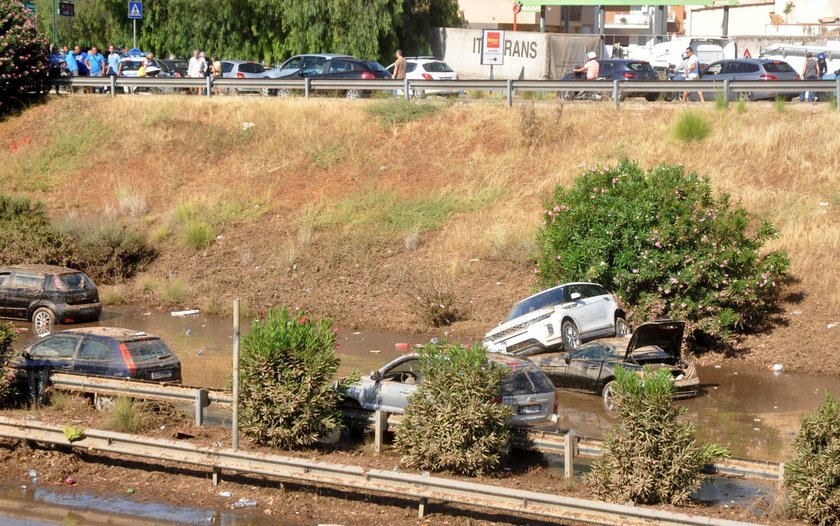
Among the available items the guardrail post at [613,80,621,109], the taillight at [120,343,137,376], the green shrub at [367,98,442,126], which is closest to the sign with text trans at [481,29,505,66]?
the green shrub at [367,98,442,126]

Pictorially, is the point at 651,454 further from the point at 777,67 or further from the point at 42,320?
the point at 777,67

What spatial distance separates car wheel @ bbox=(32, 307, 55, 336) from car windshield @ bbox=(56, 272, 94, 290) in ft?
2.01

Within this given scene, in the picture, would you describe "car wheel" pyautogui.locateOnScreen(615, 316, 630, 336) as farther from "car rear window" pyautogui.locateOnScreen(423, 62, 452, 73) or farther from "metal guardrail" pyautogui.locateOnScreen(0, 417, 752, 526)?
"car rear window" pyautogui.locateOnScreen(423, 62, 452, 73)

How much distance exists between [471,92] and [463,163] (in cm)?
505

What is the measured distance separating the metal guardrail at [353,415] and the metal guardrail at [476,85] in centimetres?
2029

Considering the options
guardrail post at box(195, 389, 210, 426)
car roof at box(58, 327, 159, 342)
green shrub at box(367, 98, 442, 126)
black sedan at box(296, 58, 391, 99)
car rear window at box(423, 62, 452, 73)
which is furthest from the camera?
car rear window at box(423, 62, 452, 73)

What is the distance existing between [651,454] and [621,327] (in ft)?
32.6

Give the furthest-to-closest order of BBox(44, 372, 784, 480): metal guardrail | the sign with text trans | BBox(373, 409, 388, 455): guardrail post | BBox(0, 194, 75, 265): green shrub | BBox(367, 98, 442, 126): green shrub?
the sign with text trans < BBox(367, 98, 442, 126): green shrub < BBox(0, 194, 75, 265): green shrub < BBox(373, 409, 388, 455): guardrail post < BBox(44, 372, 784, 480): metal guardrail

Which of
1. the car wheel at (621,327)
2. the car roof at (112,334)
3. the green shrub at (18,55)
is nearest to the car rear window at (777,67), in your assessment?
the car wheel at (621,327)

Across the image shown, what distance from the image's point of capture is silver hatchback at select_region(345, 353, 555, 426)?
1489cm

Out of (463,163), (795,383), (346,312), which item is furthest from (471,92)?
(795,383)

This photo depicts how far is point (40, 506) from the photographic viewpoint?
13305 millimetres

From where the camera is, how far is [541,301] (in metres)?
22.0

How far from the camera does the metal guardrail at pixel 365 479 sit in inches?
458
